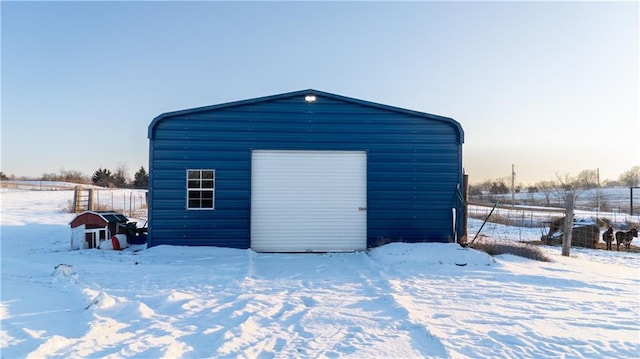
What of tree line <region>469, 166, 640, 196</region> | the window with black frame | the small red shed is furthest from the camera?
tree line <region>469, 166, 640, 196</region>

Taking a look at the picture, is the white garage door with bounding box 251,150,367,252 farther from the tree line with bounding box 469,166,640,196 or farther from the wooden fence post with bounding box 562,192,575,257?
the tree line with bounding box 469,166,640,196

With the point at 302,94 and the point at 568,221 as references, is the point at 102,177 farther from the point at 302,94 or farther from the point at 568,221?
the point at 568,221

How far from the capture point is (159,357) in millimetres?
3539

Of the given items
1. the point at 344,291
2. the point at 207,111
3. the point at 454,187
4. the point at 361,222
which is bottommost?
the point at 344,291

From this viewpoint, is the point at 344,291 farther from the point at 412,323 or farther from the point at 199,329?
the point at 199,329

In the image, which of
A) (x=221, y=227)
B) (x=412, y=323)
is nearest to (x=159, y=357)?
(x=412, y=323)

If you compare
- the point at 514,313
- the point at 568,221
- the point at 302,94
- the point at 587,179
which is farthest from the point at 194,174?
the point at 587,179

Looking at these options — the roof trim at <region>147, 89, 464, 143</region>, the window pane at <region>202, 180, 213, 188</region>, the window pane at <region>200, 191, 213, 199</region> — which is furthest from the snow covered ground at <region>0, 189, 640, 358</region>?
the roof trim at <region>147, 89, 464, 143</region>

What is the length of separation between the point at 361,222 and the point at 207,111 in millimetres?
5052

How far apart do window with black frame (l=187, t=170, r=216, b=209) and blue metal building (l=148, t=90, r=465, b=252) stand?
0.09ft

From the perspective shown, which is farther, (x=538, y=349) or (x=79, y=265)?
(x=79, y=265)

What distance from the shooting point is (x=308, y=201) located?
10719mm

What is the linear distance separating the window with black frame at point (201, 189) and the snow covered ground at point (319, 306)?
152cm

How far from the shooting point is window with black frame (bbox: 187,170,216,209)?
10320mm
